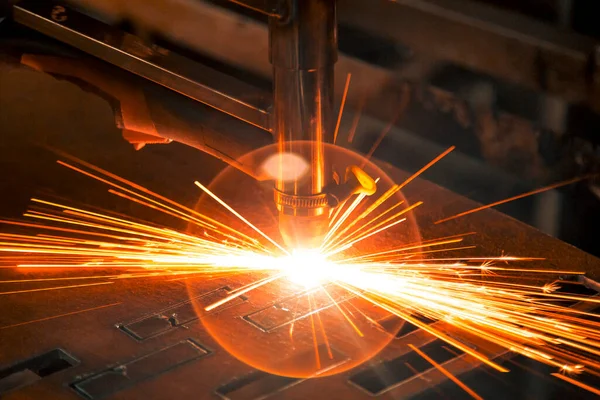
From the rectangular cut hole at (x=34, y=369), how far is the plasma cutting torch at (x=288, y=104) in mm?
420

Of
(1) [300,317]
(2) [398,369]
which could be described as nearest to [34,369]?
(1) [300,317]

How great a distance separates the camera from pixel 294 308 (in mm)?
1725

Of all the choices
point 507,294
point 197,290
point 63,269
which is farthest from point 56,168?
point 507,294

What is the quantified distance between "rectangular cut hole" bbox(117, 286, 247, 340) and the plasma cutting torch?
17 centimetres

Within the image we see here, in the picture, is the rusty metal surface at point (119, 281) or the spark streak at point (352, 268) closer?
the rusty metal surface at point (119, 281)

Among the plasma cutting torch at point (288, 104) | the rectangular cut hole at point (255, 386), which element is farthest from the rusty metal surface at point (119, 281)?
the plasma cutting torch at point (288, 104)

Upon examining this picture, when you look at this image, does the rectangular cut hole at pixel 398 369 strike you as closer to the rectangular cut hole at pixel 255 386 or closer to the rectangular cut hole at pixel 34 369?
the rectangular cut hole at pixel 255 386

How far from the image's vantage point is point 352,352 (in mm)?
1582

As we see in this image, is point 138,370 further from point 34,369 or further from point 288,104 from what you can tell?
point 288,104

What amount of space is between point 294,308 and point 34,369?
444mm

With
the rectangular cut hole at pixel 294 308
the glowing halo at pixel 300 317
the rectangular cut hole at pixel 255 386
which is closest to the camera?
the rectangular cut hole at pixel 255 386

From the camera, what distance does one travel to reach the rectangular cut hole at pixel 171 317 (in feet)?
5.39

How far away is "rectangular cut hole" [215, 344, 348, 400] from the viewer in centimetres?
147

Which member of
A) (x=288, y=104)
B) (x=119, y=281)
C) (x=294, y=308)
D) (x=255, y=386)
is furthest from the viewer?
(x=119, y=281)
